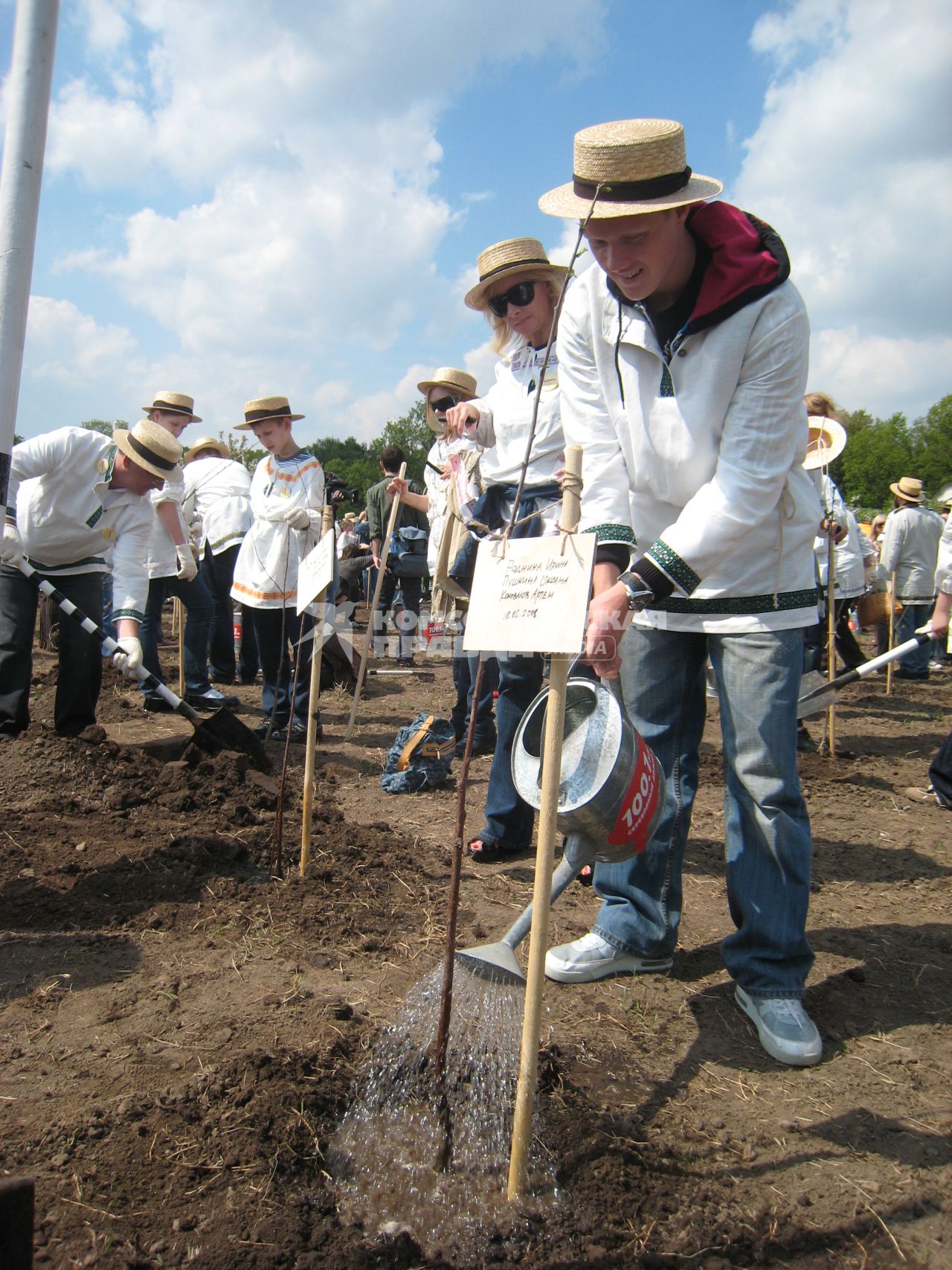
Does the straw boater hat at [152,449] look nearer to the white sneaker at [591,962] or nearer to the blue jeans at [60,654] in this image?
the blue jeans at [60,654]

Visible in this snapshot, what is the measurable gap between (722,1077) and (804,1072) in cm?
22

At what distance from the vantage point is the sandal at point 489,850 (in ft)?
11.7

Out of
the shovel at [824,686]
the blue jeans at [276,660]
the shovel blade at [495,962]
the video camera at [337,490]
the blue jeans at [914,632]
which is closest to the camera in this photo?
the shovel blade at [495,962]

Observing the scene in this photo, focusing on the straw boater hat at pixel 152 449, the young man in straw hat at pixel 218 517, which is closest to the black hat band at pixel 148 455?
the straw boater hat at pixel 152 449

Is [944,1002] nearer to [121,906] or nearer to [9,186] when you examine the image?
[121,906]

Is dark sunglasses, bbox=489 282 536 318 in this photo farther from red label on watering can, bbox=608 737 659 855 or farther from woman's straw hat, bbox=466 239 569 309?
red label on watering can, bbox=608 737 659 855

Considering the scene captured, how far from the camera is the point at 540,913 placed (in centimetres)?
162

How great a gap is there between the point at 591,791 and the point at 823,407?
14.6 ft

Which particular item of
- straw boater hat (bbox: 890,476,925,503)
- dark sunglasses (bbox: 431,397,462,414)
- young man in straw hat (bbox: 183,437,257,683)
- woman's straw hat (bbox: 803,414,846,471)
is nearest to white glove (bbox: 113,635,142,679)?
dark sunglasses (bbox: 431,397,462,414)

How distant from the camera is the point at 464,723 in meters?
5.78

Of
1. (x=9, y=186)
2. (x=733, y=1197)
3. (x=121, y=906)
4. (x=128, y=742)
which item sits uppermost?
(x=9, y=186)

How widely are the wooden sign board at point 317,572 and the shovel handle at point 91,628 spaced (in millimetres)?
1549

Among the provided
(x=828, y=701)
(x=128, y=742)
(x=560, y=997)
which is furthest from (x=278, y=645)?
(x=560, y=997)

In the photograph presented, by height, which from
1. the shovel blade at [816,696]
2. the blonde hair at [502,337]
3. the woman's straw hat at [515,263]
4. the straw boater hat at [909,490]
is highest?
the straw boater hat at [909,490]
